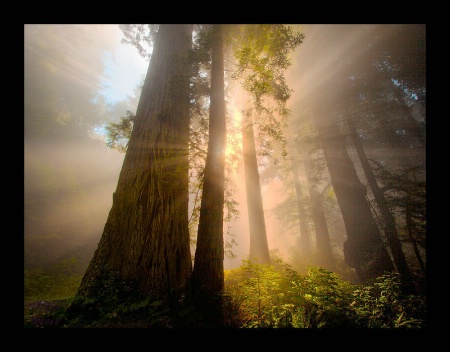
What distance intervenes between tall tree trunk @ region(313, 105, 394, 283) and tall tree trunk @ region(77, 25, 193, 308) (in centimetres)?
825

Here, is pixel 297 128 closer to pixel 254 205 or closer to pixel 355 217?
pixel 355 217

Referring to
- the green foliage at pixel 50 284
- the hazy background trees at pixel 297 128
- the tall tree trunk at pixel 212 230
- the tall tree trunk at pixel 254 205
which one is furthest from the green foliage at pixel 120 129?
the green foliage at pixel 50 284

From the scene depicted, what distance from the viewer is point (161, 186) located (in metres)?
4.71

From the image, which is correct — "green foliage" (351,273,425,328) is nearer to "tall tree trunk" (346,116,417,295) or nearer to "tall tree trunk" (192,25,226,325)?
"tall tree trunk" (192,25,226,325)

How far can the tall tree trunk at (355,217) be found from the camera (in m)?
8.50

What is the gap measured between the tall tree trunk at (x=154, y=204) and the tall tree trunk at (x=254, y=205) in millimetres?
3839

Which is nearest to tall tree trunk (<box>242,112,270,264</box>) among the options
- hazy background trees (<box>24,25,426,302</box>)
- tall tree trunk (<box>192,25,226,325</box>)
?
hazy background trees (<box>24,25,426,302</box>)

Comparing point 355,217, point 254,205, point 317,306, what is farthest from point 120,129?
point 355,217

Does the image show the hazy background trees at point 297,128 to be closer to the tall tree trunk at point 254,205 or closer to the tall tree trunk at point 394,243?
the tall tree trunk at point 394,243

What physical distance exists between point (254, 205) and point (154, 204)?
6.16 meters

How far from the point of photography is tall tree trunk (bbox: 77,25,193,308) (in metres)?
4.08

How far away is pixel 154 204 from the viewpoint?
4.54 meters
